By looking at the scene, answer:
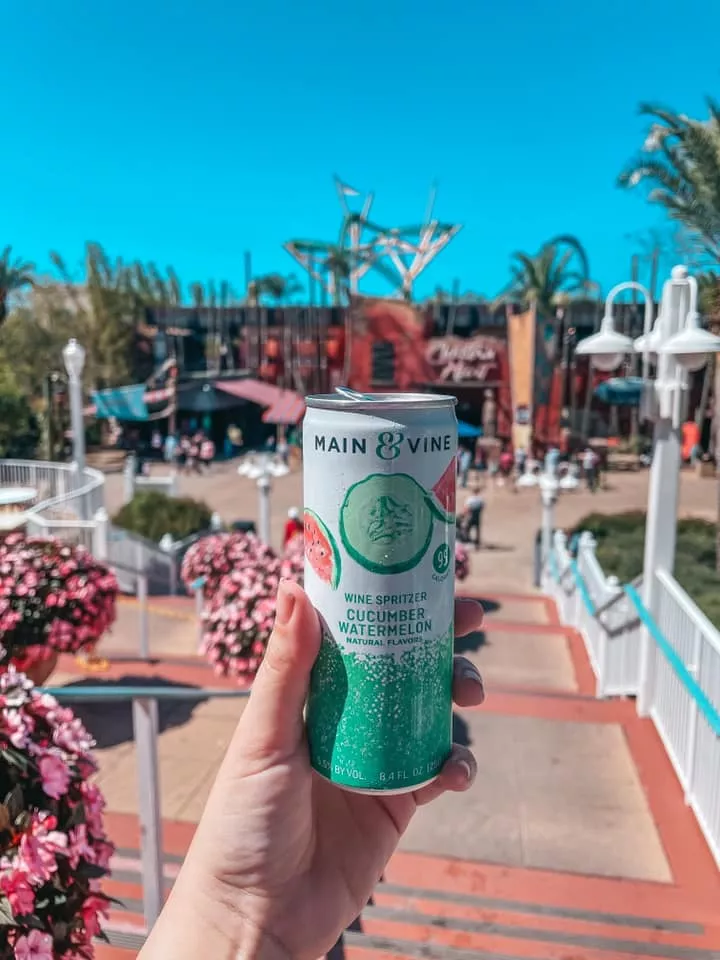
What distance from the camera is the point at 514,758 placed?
5598 mm

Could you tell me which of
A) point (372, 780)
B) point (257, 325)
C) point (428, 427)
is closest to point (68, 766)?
point (372, 780)

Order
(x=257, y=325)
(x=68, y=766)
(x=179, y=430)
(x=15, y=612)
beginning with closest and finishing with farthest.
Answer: (x=68, y=766) < (x=15, y=612) < (x=179, y=430) < (x=257, y=325)

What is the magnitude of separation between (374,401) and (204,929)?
1115 millimetres

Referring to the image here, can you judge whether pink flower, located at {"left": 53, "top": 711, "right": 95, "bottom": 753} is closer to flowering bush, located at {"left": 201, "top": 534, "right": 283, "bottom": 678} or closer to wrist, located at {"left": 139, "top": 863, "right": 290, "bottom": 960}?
wrist, located at {"left": 139, "top": 863, "right": 290, "bottom": 960}

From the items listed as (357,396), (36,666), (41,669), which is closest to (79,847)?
(357,396)

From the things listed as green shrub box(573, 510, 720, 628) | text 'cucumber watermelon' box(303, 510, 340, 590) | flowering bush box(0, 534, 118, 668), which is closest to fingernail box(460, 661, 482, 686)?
text 'cucumber watermelon' box(303, 510, 340, 590)

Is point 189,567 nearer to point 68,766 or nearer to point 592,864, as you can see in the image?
point 592,864

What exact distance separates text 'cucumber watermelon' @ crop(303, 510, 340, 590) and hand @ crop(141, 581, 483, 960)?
67mm

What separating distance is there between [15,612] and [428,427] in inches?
193

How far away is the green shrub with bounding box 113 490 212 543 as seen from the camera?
1247cm

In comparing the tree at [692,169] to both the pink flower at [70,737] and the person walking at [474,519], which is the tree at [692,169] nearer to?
the person walking at [474,519]

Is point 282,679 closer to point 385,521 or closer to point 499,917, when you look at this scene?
point 385,521

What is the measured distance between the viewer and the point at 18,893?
191cm

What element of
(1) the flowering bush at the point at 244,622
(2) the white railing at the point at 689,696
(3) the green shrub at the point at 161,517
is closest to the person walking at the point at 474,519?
(3) the green shrub at the point at 161,517
